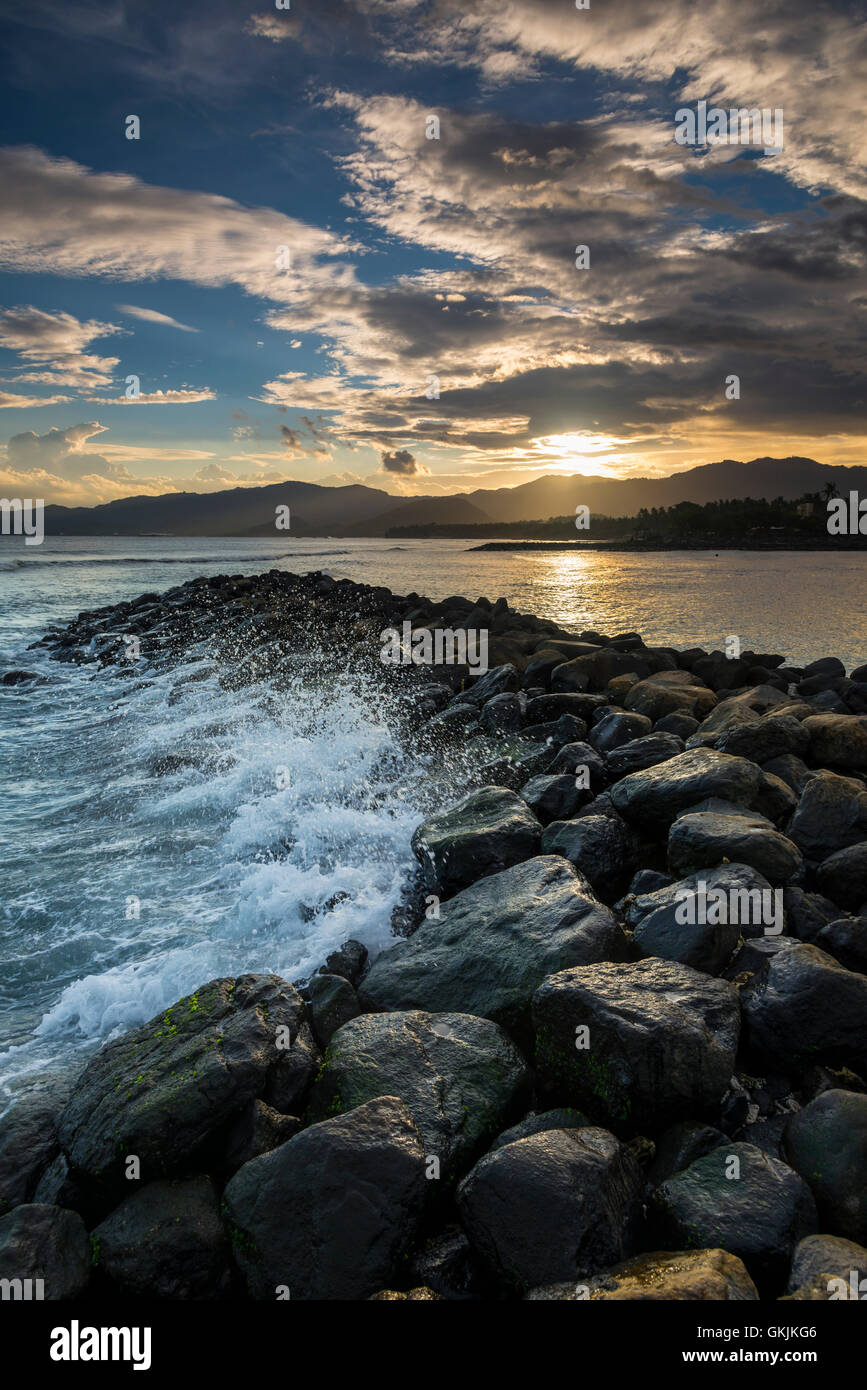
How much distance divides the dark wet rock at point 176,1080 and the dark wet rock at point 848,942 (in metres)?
4.04

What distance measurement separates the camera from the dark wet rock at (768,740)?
8867mm

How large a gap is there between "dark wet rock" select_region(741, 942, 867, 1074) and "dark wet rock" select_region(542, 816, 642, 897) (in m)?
2.60

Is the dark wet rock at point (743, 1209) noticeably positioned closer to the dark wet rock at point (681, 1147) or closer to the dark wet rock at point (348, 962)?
the dark wet rock at point (681, 1147)

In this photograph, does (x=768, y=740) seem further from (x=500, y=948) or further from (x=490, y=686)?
(x=490, y=686)

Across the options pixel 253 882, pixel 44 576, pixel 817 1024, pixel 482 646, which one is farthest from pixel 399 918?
pixel 44 576

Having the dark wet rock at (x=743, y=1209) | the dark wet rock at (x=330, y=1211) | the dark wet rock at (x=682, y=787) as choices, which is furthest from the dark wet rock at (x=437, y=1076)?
the dark wet rock at (x=682, y=787)

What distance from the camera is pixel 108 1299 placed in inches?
154

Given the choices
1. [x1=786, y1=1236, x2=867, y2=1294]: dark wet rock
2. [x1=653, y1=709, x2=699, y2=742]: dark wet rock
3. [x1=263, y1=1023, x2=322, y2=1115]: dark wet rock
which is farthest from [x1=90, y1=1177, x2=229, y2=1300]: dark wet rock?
[x1=653, y1=709, x2=699, y2=742]: dark wet rock

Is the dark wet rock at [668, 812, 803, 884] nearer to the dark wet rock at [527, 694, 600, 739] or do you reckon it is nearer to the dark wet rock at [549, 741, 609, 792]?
the dark wet rock at [549, 741, 609, 792]

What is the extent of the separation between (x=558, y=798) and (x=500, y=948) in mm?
3584

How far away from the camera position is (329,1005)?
5629mm

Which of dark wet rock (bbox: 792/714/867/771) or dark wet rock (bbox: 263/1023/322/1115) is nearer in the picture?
dark wet rock (bbox: 263/1023/322/1115)

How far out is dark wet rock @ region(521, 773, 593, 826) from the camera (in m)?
9.02

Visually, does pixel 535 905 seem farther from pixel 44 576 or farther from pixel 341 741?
pixel 44 576
